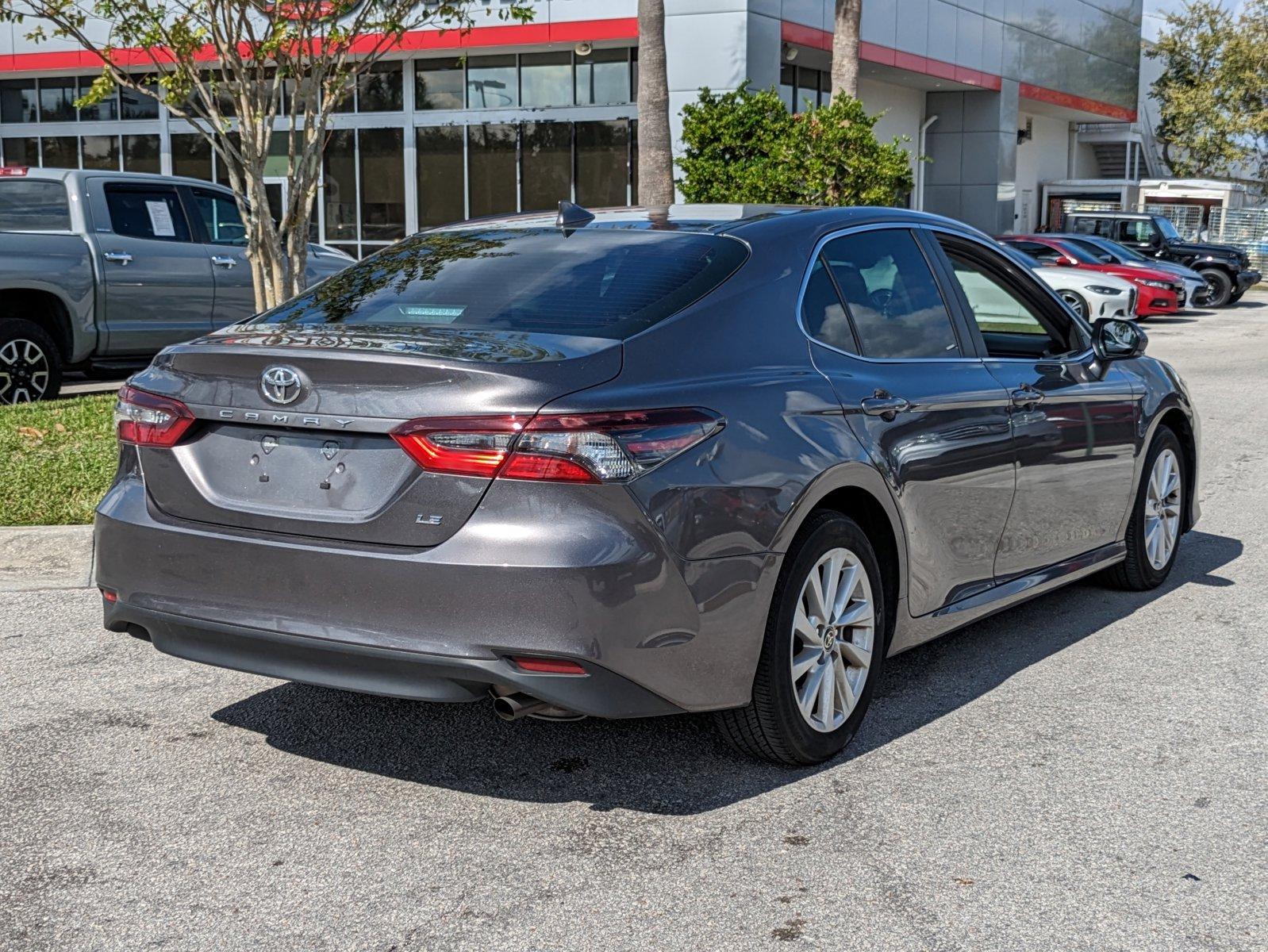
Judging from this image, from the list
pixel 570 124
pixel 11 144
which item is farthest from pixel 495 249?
pixel 11 144

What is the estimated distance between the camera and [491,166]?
28.5 meters

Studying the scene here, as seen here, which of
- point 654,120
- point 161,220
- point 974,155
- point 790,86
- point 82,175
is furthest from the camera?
point 974,155

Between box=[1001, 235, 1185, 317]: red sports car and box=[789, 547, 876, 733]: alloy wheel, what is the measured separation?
23.5 m

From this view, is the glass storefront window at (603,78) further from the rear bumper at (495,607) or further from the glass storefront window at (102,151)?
the rear bumper at (495,607)

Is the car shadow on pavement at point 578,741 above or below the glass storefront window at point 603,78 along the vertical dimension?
below

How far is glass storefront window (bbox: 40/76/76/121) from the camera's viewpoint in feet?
103

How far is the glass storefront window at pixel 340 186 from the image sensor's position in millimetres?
29484

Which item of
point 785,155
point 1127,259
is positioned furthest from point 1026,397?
point 1127,259

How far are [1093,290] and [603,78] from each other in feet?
31.1

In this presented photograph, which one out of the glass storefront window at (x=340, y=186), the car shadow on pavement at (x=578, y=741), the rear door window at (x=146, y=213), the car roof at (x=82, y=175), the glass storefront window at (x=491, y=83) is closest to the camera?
the car shadow on pavement at (x=578, y=741)

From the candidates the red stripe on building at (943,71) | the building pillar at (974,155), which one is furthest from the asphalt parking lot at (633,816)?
the building pillar at (974,155)

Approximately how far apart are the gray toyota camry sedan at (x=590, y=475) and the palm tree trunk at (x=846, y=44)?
17.2 meters

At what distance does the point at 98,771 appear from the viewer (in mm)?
4531

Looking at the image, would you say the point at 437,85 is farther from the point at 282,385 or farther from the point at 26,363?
the point at 282,385
